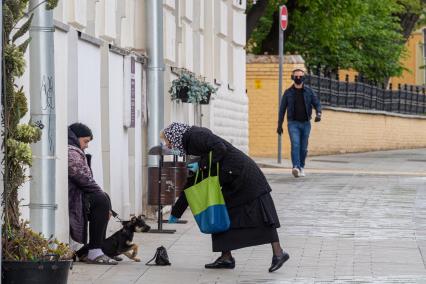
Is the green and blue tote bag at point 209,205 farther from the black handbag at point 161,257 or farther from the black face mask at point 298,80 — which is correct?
the black face mask at point 298,80

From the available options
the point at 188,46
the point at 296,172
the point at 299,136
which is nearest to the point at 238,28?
the point at 299,136

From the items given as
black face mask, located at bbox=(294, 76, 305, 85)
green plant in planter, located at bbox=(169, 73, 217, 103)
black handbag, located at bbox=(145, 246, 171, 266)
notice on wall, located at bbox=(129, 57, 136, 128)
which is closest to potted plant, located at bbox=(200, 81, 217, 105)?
green plant in planter, located at bbox=(169, 73, 217, 103)

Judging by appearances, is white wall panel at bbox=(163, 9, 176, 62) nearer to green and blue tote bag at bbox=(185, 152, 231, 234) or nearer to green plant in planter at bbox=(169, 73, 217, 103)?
green plant in planter at bbox=(169, 73, 217, 103)

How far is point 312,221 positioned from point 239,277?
5.53 meters

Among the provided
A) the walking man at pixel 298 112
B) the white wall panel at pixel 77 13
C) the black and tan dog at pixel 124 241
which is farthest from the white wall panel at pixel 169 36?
the black and tan dog at pixel 124 241

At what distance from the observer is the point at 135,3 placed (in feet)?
63.8

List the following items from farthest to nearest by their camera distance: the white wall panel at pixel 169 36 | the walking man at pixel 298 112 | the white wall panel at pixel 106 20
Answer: the walking man at pixel 298 112 → the white wall panel at pixel 169 36 → the white wall panel at pixel 106 20

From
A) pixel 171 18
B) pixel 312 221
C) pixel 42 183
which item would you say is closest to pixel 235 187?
pixel 42 183

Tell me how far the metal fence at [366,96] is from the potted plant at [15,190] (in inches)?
1058

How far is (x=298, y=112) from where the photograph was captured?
26.2 metres

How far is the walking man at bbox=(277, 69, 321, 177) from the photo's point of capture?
2605 centimetres

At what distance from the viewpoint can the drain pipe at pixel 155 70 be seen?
19.1m

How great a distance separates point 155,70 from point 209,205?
5.91m

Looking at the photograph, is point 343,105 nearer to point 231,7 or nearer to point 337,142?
point 337,142
